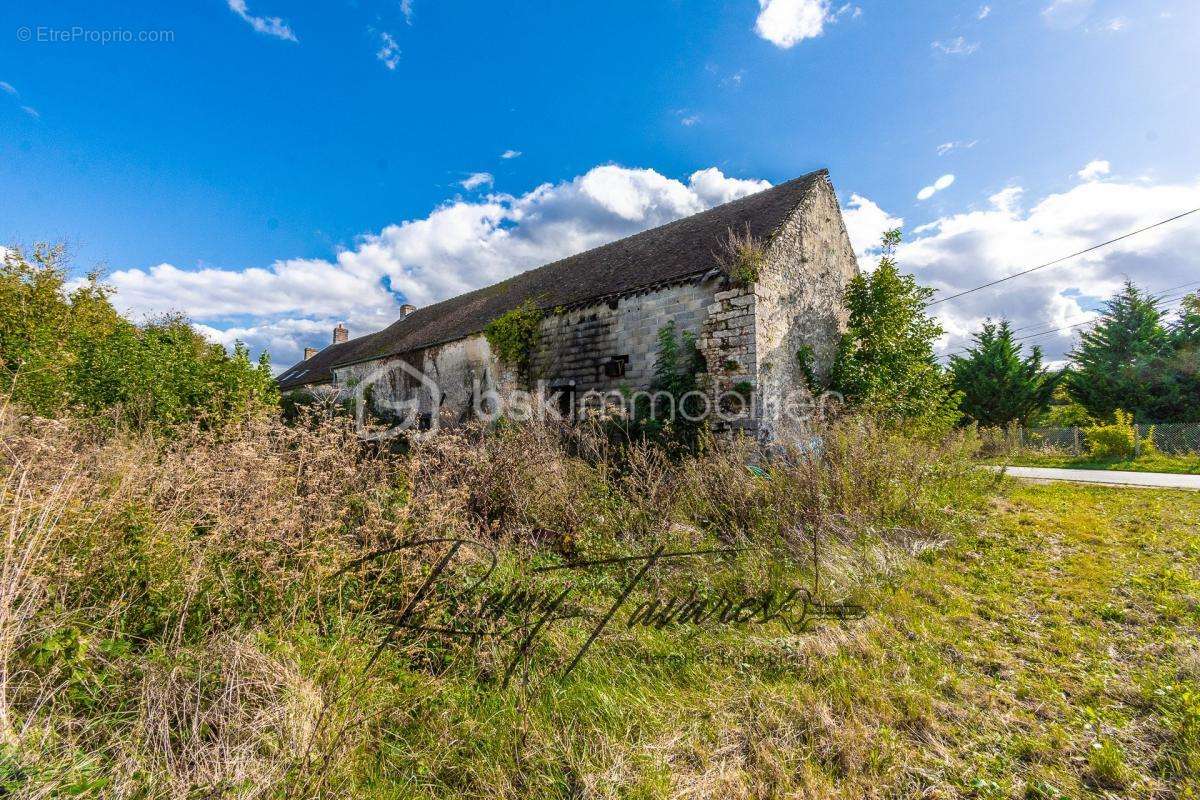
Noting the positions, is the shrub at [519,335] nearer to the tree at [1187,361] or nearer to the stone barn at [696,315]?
the stone barn at [696,315]

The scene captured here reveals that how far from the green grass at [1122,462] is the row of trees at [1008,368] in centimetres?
336

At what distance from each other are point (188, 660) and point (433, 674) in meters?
1.15

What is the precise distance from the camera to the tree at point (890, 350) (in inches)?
452

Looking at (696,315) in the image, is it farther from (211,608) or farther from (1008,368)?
(1008,368)

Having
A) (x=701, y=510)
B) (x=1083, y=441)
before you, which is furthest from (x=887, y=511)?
(x=1083, y=441)

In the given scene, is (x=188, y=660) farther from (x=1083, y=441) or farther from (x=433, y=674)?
(x=1083, y=441)

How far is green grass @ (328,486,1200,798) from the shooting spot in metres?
2.16

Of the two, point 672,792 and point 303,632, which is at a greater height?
point 303,632

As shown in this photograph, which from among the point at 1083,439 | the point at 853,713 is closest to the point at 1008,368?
the point at 1083,439

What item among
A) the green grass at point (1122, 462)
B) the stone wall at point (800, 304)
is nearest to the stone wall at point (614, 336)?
the stone wall at point (800, 304)

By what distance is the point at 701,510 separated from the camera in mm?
5441

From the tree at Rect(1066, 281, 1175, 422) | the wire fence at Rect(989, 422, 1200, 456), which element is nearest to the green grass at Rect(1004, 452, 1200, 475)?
the wire fence at Rect(989, 422, 1200, 456)

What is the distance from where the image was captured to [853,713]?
260cm

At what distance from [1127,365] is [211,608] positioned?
28309mm
